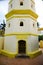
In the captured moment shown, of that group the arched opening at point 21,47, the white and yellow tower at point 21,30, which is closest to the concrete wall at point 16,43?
the white and yellow tower at point 21,30

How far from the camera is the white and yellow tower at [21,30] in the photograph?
1169 cm

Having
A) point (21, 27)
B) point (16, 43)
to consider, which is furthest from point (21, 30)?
point (16, 43)

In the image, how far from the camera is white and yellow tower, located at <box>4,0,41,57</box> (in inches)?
460

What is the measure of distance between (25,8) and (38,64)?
5.38 m

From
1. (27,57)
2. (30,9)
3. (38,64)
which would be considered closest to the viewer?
(38,64)

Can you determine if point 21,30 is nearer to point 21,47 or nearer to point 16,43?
A: point 16,43

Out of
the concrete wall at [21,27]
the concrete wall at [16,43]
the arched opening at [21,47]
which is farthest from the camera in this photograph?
the arched opening at [21,47]

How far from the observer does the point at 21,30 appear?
38.9 feet

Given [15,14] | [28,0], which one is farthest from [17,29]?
[28,0]

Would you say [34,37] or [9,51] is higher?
[34,37]

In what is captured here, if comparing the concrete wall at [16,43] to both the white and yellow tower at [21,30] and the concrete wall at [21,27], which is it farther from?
the concrete wall at [21,27]

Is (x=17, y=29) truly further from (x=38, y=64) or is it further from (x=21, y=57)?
(x=38, y=64)

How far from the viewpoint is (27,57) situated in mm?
11180

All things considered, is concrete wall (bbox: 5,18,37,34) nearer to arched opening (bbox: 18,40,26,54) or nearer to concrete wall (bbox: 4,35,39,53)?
concrete wall (bbox: 4,35,39,53)
